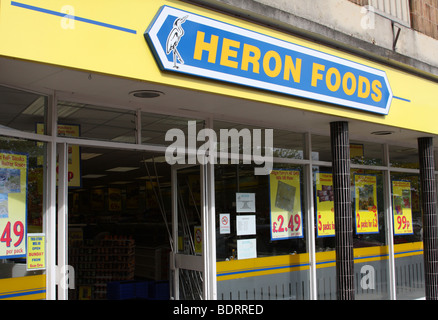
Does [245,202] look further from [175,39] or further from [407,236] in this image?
[407,236]

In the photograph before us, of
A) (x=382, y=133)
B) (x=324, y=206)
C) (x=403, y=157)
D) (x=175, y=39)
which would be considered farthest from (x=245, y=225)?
(x=403, y=157)

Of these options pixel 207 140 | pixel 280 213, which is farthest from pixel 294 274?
pixel 207 140

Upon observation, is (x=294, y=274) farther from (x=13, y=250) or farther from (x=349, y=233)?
(x=13, y=250)

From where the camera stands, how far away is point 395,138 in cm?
908

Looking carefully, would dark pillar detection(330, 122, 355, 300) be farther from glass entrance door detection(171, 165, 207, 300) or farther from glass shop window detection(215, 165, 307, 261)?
glass entrance door detection(171, 165, 207, 300)

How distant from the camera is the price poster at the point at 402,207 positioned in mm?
9516

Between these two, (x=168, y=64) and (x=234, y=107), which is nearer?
(x=168, y=64)

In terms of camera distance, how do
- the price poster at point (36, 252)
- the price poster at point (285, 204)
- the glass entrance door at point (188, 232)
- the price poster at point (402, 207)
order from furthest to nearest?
1. the price poster at point (402, 207)
2. the price poster at point (285, 204)
3. the glass entrance door at point (188, 232)
4. the price poster at point (36, 252)

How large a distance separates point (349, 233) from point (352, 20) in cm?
324

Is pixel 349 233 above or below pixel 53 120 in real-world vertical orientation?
below

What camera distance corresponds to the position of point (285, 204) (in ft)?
24.8

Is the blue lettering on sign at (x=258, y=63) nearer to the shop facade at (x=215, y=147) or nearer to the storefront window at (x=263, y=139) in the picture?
the shop facade at (x=215, y=147)

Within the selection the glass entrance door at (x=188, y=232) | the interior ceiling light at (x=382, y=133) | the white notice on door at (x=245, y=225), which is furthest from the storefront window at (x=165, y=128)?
the interior ceiling light at (x=382, y=133)

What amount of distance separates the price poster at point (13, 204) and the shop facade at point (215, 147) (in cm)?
2
